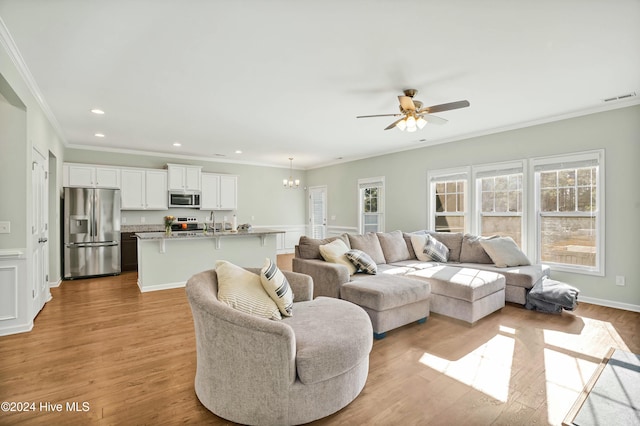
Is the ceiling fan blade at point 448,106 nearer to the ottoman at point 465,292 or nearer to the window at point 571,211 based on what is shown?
the ottoman at point 465,292

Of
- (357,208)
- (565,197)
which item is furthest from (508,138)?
(357,208)

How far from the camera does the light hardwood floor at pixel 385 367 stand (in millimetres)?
1942

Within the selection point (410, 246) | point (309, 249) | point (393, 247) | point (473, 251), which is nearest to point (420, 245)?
point (410, 246)

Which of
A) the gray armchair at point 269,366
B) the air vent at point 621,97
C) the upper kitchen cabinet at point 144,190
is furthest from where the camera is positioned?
the upper kitchen cabinet at point 144,190

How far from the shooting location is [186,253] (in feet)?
17.2

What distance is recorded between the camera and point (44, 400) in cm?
207

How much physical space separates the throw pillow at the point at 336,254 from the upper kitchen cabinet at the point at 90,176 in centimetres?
508

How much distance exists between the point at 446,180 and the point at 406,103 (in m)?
3.02

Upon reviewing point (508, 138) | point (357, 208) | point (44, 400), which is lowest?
point (44, 400)

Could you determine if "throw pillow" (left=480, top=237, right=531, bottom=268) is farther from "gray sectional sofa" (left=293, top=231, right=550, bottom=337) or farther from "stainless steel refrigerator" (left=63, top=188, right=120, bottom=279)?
"stainless steel refrigerator" (left=63, top=188, right=120, bottom=279)

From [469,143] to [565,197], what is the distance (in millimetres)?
1715

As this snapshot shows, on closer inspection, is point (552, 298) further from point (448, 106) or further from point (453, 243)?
point (448, 106)

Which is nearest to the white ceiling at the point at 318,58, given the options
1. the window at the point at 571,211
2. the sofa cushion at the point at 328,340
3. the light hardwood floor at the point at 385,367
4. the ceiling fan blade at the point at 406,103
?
Answer: the ceiling fan blade at the point at 406,103

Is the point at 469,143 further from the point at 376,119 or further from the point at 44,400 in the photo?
the point at 44,400
